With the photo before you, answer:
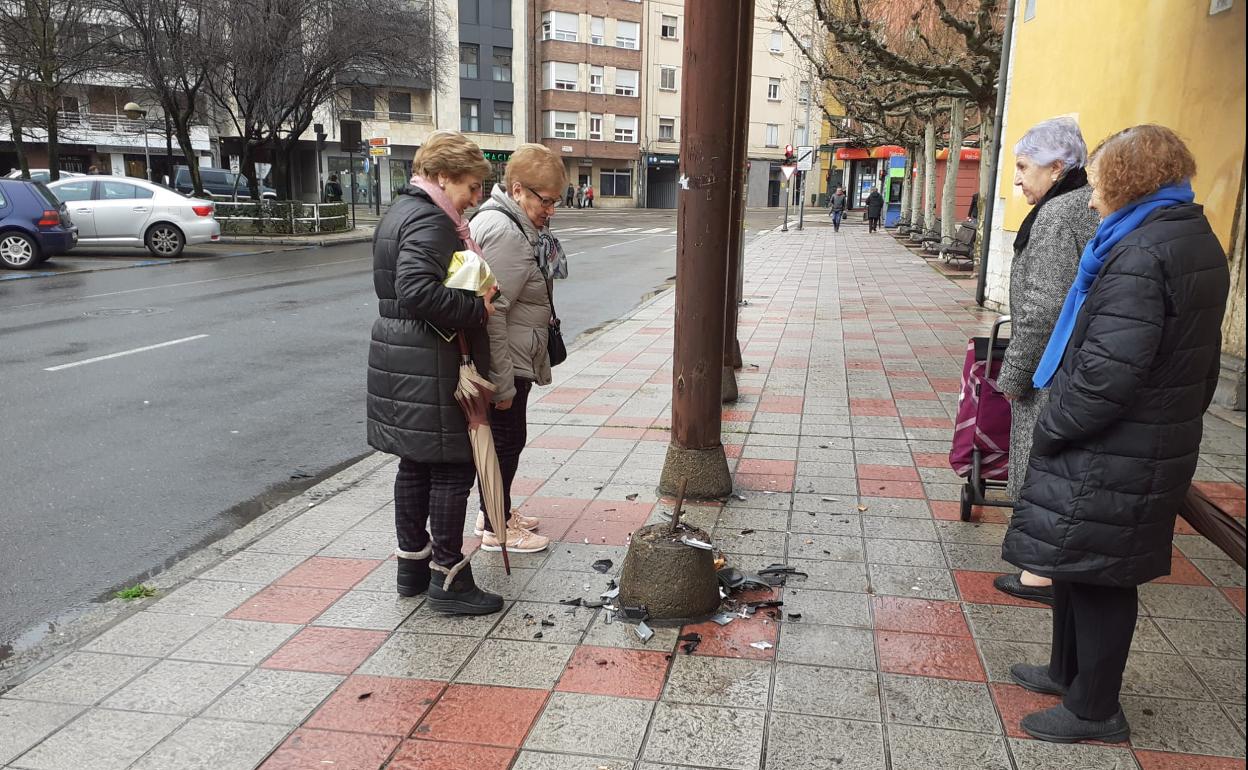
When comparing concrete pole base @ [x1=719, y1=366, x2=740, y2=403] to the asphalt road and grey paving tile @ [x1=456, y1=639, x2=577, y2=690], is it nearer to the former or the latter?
the asphalt road

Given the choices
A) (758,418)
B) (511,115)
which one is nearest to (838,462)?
(758,418)

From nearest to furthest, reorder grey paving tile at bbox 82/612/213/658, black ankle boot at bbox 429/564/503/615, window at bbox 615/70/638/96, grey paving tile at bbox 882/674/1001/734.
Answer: grey paving tile at bbox 882/674/1001/734 → grey paving tile at bbox 82/612/213/658 → black ankle boot at bbox 429/564/503/615 → window at bbox 615/70/638/96

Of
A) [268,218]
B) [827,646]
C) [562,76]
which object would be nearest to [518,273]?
[827,646]

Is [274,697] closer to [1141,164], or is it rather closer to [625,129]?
[1141,164]

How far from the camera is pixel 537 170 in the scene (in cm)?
380

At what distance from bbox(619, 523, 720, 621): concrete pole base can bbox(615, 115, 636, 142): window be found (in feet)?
192

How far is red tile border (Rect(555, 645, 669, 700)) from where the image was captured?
3074 millimetres

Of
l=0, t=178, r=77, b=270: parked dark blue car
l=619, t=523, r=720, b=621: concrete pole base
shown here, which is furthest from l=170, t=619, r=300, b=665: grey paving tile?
l=0, t=178, r=77, b=270: parked dark blue car

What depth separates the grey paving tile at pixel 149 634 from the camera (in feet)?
11.1

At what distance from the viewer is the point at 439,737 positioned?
2812mm

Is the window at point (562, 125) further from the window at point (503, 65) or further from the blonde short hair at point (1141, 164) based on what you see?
the blonde short hair at point (1141, 164)

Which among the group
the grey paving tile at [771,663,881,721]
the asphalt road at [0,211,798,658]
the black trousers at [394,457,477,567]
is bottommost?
the asphalt road at [0,211,798,658]

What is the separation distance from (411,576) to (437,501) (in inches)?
17.3

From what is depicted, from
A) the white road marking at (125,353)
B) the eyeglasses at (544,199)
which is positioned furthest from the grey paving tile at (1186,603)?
the white road marking at (125,353)
